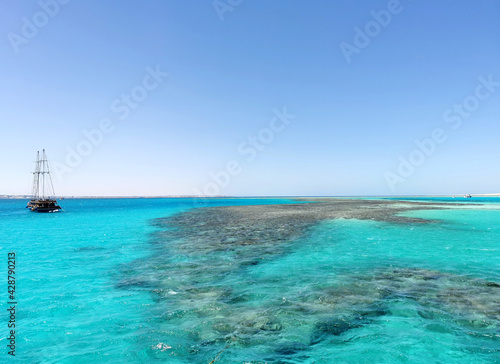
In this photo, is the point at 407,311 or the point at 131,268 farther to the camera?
the point at 131,268

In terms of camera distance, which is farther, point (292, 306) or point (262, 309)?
point (292, 306)

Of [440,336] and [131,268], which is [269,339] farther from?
[131,268]

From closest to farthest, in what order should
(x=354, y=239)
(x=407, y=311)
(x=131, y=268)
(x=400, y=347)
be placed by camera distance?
1. (x=400, y=347)
2. (x=407, y=311)
3. (x=131, y=268)
4. (x=354, y=239)

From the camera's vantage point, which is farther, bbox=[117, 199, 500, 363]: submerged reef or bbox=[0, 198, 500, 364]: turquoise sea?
bbox=[117, 199, 500, 363]: submerged reef

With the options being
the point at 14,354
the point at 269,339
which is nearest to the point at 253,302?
the point at 269,339

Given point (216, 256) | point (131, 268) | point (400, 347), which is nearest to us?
point (400, 347)

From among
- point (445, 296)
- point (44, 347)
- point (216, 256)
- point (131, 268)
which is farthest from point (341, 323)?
point (131, 268)

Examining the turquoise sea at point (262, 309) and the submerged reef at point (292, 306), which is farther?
the submerged reef at point (292, 306)
